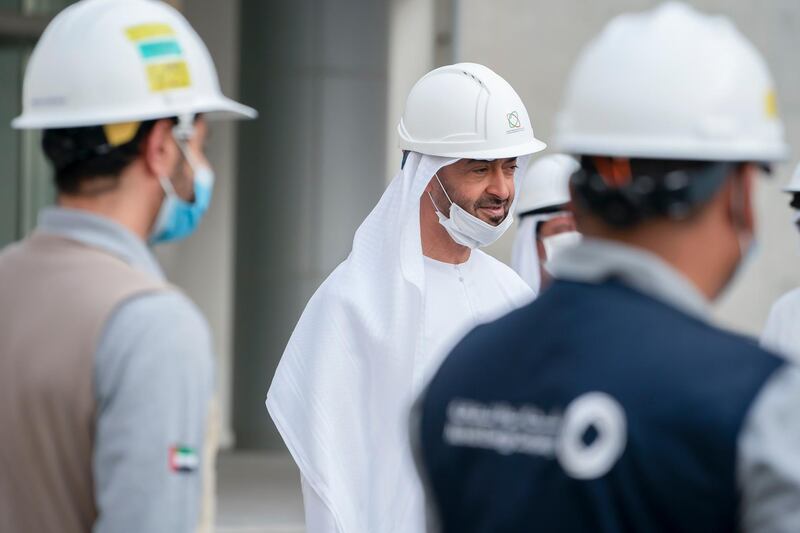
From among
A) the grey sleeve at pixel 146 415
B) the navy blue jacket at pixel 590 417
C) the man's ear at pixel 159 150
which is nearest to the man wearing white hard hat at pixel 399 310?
the man's ear at pixel 159 150

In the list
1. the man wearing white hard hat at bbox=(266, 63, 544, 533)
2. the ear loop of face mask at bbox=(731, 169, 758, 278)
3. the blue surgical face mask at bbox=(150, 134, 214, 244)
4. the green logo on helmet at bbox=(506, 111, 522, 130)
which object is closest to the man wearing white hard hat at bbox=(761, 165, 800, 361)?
the man wearing white hard hat at bbox=(266, 63, 544, 533)

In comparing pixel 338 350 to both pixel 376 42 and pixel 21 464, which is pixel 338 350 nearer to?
pixel 21 464

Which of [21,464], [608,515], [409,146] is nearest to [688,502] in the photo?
[608,515]

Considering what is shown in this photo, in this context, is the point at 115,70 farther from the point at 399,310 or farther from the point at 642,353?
the point at 399,310

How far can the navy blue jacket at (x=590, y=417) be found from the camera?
1979mm

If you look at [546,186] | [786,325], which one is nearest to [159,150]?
[786,325]

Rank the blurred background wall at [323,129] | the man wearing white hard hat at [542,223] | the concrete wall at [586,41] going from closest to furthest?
the man wearing white hard hat at [542,223], the concrete wall at [586,41], the blurred background wall at [323,129]

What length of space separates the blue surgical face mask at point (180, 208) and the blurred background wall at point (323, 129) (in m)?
8.03

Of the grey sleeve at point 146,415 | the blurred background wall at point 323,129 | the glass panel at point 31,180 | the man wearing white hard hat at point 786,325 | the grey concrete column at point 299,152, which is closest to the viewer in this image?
the grey sleeve at point 146,415

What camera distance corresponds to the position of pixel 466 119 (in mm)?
5332

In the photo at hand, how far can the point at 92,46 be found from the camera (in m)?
2.64

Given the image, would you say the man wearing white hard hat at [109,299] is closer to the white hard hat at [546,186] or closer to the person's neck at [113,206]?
the person's neck at [113,206]

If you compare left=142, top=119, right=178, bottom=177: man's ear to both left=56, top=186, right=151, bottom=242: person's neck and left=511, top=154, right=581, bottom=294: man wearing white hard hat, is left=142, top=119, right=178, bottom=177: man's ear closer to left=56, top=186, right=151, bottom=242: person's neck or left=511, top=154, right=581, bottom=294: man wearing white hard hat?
left=56, top=186, right=151, bottom=242: person's neck

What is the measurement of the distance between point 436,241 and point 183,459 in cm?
285
